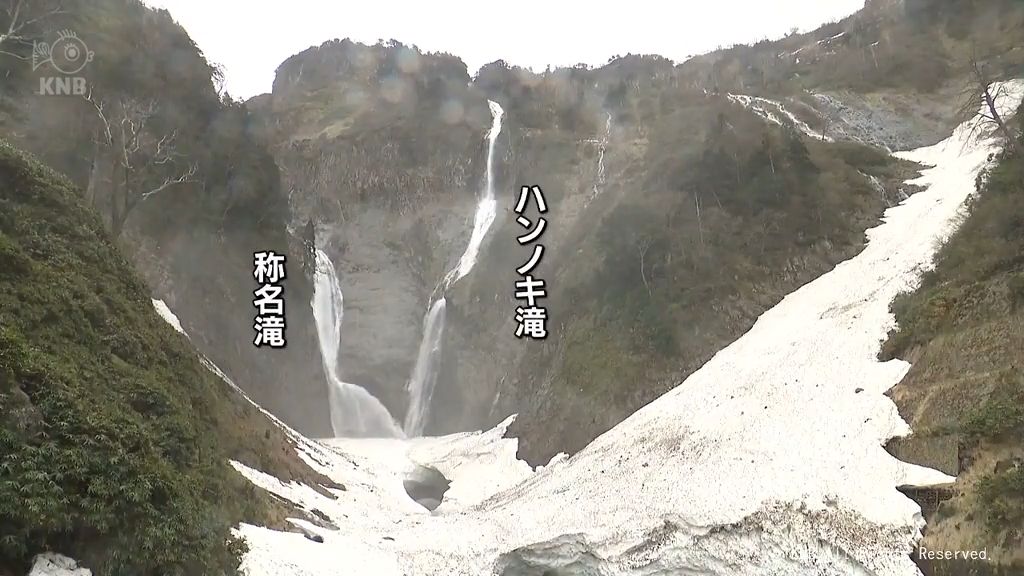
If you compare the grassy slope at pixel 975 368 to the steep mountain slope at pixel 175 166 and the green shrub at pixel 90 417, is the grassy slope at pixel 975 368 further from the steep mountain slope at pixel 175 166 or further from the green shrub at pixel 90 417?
the steep mountain slope at pixel 175 166

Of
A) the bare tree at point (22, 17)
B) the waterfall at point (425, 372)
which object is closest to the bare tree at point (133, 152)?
the bare tree at point (22, 17)

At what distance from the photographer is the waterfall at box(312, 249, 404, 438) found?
4828 centimetres

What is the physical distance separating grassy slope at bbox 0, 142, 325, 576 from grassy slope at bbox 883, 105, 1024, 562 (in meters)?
12.2

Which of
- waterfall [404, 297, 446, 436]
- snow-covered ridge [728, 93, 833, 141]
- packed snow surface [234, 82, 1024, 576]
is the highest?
snow-covered ridge [728, 93, 833, 141]

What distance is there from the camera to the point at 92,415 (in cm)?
872

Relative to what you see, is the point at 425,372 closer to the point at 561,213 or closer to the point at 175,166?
the point at 561,213

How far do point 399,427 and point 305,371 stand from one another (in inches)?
370

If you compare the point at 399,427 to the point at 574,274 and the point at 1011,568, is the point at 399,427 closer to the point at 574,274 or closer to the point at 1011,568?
the point at 574,274

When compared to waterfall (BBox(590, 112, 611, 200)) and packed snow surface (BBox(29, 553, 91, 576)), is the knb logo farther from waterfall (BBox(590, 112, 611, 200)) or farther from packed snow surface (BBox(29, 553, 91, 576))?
waterfall (BBox(590, 112, 611, 200))

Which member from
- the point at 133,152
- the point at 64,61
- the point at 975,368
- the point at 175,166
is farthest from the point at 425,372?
the point at 975,368

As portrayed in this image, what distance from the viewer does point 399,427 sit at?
49.2 m

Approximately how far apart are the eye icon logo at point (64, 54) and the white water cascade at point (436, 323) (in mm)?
30516

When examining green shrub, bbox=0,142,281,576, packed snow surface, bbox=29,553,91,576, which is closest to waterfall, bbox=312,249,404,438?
green shrub, bbox=0,142,281,576

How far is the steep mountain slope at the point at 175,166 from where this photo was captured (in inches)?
1003
